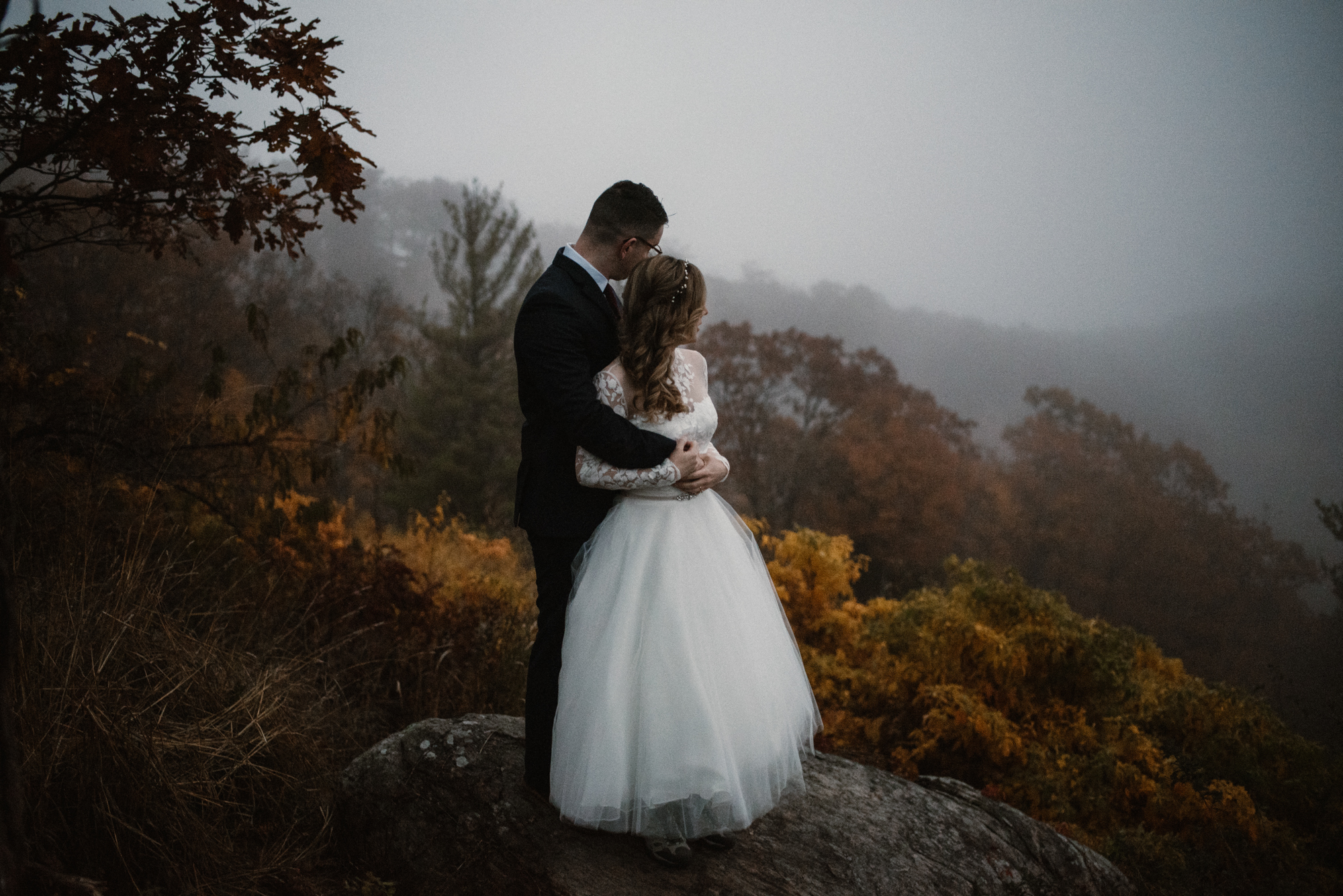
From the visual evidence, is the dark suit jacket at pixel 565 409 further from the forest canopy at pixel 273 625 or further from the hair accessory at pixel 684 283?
the forest canopy at pixel 273 625

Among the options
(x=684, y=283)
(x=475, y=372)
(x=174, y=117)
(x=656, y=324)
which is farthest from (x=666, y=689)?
(x=475, y=372)

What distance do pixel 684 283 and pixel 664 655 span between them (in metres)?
1.20

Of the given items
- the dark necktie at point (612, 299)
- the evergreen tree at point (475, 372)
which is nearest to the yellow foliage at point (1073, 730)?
the dark necktie at point (612, 299)

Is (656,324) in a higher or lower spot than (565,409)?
higher

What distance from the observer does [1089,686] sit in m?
4.89

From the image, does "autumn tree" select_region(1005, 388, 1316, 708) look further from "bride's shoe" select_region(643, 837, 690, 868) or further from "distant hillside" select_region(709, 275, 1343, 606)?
"bride's shoe" select_region(643, 837, 690, 868)

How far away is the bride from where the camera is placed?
6.64 ft

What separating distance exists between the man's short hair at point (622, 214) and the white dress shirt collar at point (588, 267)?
8cm

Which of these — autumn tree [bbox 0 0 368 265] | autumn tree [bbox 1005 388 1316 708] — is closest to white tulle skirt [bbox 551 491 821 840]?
autumn tree [bbox 0 0 368 265]

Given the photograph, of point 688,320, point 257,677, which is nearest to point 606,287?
point 688,320

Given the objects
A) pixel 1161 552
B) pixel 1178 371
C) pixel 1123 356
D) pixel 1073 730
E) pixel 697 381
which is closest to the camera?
pixel 697 381

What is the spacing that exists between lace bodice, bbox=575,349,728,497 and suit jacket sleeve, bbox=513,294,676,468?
4cm

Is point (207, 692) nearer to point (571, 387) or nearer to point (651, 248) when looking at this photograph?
point (571, 387)

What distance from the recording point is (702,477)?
2258 mm
